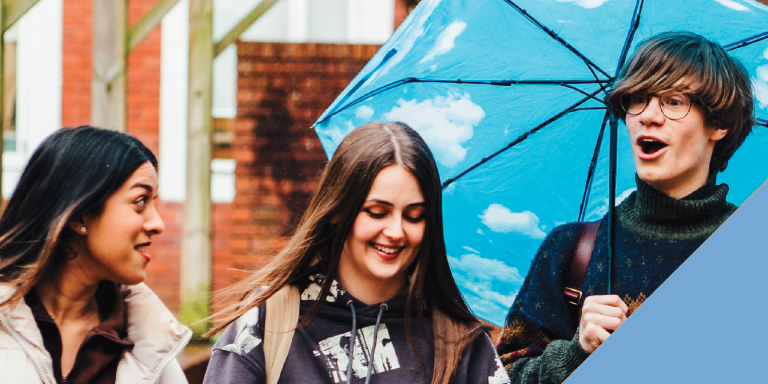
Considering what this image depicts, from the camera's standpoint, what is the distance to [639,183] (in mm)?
2158

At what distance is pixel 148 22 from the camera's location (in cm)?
412

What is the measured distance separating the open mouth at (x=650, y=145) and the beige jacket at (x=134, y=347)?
1.20m

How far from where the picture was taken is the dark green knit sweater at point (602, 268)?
2.08 m

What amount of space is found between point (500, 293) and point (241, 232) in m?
3.02

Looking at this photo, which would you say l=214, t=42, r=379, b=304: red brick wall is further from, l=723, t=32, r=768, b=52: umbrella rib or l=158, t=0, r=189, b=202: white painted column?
l=723, t=32, r=768, b=52: umbrella rib

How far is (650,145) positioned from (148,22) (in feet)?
9.23

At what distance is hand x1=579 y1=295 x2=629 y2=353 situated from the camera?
6.11ft

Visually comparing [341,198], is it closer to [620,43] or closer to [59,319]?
[59,319]

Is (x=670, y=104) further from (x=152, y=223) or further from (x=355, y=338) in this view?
(x=152, y=223)

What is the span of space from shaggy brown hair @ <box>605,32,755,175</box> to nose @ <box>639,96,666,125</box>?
0.09 feet

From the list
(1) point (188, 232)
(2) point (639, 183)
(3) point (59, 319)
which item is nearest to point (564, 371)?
(2) point (639, 183)

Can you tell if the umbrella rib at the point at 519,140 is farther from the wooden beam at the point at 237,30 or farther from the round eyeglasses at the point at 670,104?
the wooden beam at the point at 237,30

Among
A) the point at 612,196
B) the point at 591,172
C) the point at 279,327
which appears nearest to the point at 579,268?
the point at 612,196

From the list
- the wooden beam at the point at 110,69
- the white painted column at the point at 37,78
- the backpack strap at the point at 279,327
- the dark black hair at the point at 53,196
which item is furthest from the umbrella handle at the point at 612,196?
the white painted column at the point at 37,78
